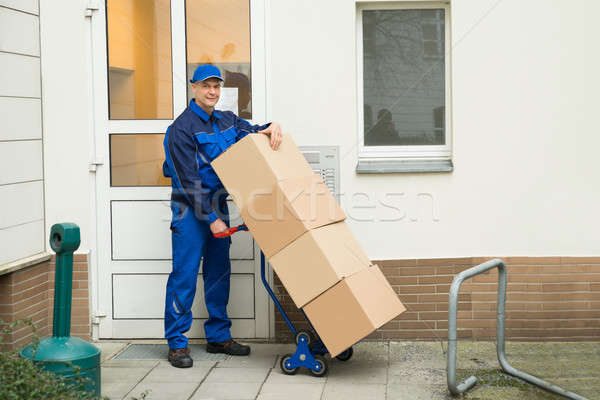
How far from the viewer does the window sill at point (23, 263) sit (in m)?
5.27

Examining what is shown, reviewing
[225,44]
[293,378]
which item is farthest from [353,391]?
[225,44]

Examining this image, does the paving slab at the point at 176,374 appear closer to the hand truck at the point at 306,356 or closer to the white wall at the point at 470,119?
the hand truck at the point at 306,356

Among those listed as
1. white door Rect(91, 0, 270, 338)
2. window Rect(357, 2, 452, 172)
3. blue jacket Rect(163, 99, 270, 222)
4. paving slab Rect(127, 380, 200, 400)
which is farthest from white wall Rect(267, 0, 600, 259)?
paving slab Rect(127, 380, 200, 400)

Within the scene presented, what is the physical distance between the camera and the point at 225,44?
5.98 metres

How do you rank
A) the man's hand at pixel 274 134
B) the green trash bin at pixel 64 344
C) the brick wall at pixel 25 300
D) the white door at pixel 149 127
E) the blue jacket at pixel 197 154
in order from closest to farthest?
the green trash bin at pixel 64 344 < the man's hand at pixel 274 134 < the blue jacket at pixel 197 154 < the brick wall at pixel 25 300 < the white door at pixel 149 127

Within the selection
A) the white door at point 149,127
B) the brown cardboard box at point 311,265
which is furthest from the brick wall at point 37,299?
the brown cardboard box at point 311,265

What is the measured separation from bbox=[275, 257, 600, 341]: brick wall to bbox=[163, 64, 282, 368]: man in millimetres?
808

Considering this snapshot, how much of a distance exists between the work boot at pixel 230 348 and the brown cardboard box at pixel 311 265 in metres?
0.98

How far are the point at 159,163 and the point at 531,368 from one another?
3066 mm

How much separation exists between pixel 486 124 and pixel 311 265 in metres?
1.88

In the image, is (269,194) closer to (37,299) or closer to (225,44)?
(225,44)

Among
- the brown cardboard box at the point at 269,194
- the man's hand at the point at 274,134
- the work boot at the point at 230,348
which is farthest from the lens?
the work boot at the point at 230,348

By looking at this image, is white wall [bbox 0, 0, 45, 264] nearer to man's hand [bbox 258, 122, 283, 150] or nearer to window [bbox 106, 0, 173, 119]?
window [bbox 106, 0, 173, 119]

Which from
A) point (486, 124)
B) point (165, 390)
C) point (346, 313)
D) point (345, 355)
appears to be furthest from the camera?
point (486, 124)
